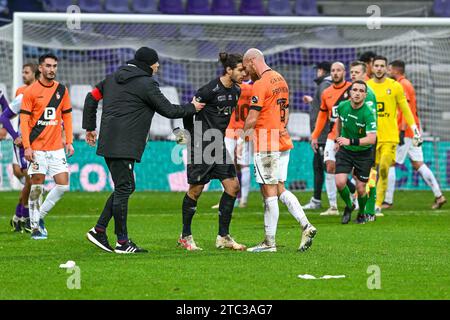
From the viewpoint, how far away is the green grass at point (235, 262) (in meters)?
8.33

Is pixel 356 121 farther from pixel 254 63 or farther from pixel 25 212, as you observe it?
pixel 25 212

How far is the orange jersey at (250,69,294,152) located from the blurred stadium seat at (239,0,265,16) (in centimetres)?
1688

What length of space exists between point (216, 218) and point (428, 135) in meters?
9.32

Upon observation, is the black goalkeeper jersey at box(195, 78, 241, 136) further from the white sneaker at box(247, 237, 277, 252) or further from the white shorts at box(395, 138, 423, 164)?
the white shorts at box(395, 138, 423, 164)

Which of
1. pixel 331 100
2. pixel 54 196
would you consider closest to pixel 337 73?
pixel 331 100

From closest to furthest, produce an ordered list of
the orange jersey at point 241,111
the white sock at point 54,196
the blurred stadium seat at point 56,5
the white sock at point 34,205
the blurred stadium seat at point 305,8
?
the white sock at point 34,205 → the white sock at point 54,196 → the orange jersey at point 241,111 → the blurred stadium seat at point 56,5 → the blurred stadium seat at point 305,8

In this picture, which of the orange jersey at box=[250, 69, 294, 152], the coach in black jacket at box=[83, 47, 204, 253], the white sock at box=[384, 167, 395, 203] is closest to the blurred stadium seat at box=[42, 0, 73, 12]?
the white sock at box=[384, 167, 395, 203]

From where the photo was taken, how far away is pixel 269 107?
1115 cm

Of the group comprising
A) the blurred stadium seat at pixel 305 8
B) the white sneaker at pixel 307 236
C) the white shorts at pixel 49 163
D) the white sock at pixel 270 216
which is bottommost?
the white sneaker at pixel 307 236

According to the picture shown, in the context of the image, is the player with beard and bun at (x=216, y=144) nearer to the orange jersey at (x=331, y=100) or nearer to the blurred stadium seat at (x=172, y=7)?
the orange jersey at (x=331, y=100)

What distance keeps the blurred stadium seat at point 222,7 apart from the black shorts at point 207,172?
16.4m

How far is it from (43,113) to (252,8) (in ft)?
51.7

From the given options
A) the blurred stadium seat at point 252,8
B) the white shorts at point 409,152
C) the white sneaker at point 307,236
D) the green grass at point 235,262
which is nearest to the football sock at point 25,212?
the green grass at point 235,262
